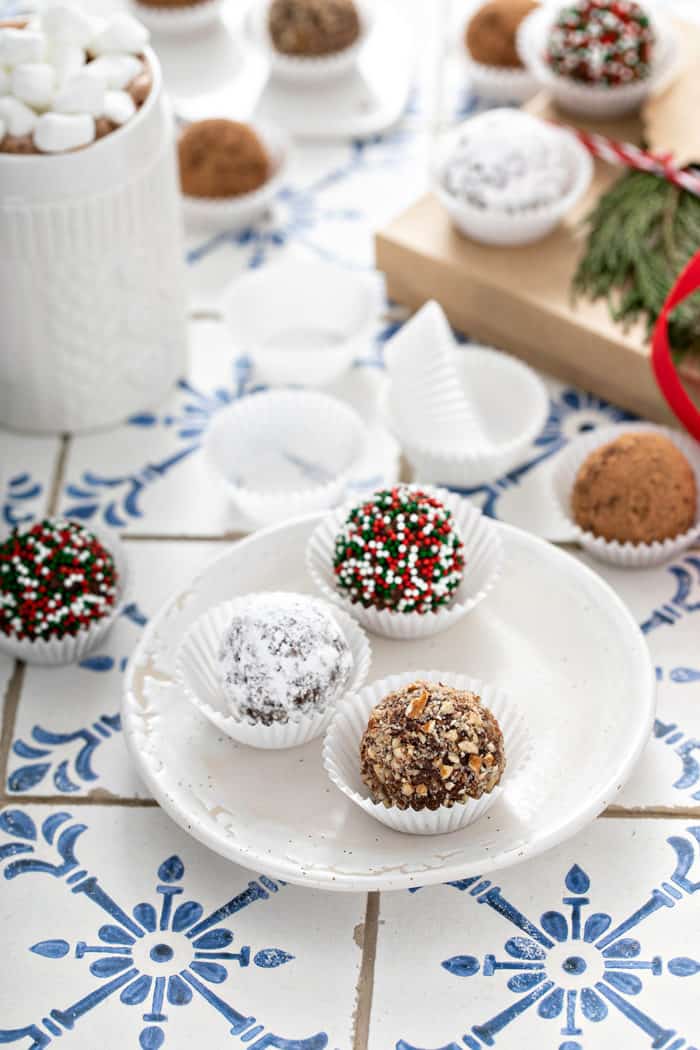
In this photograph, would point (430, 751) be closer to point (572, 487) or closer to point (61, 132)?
point (572, 487)

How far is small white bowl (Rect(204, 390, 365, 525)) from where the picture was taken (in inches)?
61.4

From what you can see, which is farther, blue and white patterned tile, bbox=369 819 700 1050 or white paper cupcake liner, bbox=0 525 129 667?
white paper cupcake liner, bbox=0 525 129 667

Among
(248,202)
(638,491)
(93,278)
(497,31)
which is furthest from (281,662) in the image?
(497,31)

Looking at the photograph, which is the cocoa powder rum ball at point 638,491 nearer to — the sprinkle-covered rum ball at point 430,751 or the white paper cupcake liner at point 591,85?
the sprinkle-covered rum ball at point 430,751

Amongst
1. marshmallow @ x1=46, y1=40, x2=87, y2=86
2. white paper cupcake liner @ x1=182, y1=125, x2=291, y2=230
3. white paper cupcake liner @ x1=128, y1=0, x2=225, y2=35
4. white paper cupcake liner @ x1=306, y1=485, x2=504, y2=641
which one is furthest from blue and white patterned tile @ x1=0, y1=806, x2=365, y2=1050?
white paper cupcake liner @ x1=128, y1=0, x2=225, y2=35

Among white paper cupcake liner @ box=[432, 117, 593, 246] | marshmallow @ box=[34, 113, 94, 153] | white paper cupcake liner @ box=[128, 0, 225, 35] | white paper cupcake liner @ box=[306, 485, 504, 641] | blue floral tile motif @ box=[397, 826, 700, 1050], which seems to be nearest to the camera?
blue floral tile motif @ box=[397, 826, 700, 1050]

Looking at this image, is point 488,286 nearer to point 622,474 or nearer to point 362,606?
point 622,474

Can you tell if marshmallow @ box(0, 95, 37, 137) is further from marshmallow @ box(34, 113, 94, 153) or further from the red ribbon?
the red ribbon

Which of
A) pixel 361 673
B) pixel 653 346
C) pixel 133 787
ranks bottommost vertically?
pixel 133 787

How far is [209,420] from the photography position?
1656mm

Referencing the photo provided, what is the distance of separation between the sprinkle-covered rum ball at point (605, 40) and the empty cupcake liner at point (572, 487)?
56 cm

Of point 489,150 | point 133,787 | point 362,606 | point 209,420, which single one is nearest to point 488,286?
point 489,150

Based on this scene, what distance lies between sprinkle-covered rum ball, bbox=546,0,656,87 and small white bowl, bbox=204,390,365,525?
1.98 feet

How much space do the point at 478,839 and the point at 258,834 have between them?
0.60 feet
